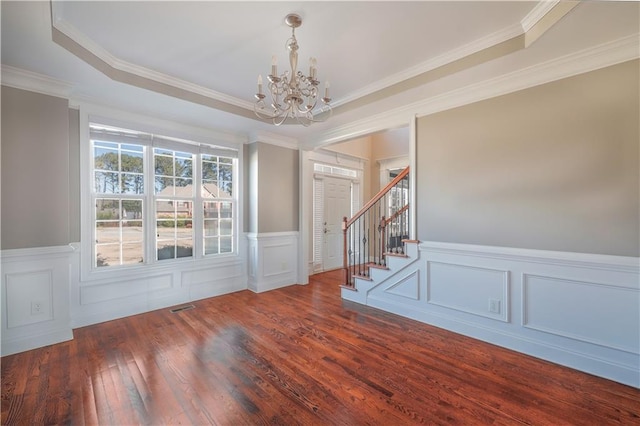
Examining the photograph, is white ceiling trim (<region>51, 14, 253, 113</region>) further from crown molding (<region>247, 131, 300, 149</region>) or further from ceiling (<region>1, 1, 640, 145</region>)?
crown molding (<region>247, 131, 300, 149</region>)

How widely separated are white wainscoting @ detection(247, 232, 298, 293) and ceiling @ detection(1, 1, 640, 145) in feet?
7.73

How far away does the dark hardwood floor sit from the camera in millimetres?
1821

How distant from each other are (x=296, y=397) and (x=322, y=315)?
1589 mm

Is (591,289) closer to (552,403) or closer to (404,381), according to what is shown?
(552,403)

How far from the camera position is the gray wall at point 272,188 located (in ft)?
15.2

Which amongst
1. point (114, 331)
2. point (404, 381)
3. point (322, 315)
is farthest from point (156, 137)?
point (404, 381)

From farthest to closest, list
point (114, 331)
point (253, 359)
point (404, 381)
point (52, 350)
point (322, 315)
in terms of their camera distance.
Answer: point (322, 315)
point (114, 331)
point (52, 350)
point (253, 359)
point (404, 381)

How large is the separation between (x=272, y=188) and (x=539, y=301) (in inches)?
152

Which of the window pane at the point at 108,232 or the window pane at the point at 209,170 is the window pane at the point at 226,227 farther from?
the window pane at the point at 108,232

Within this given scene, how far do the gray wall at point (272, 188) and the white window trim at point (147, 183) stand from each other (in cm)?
23

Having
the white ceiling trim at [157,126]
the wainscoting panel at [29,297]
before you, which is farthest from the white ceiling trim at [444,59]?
the wainscoting panel at [29,297]

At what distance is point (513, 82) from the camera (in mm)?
2680

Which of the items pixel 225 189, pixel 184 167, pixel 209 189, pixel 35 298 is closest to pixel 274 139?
pixel 225 189

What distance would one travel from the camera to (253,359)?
2.50 meters
